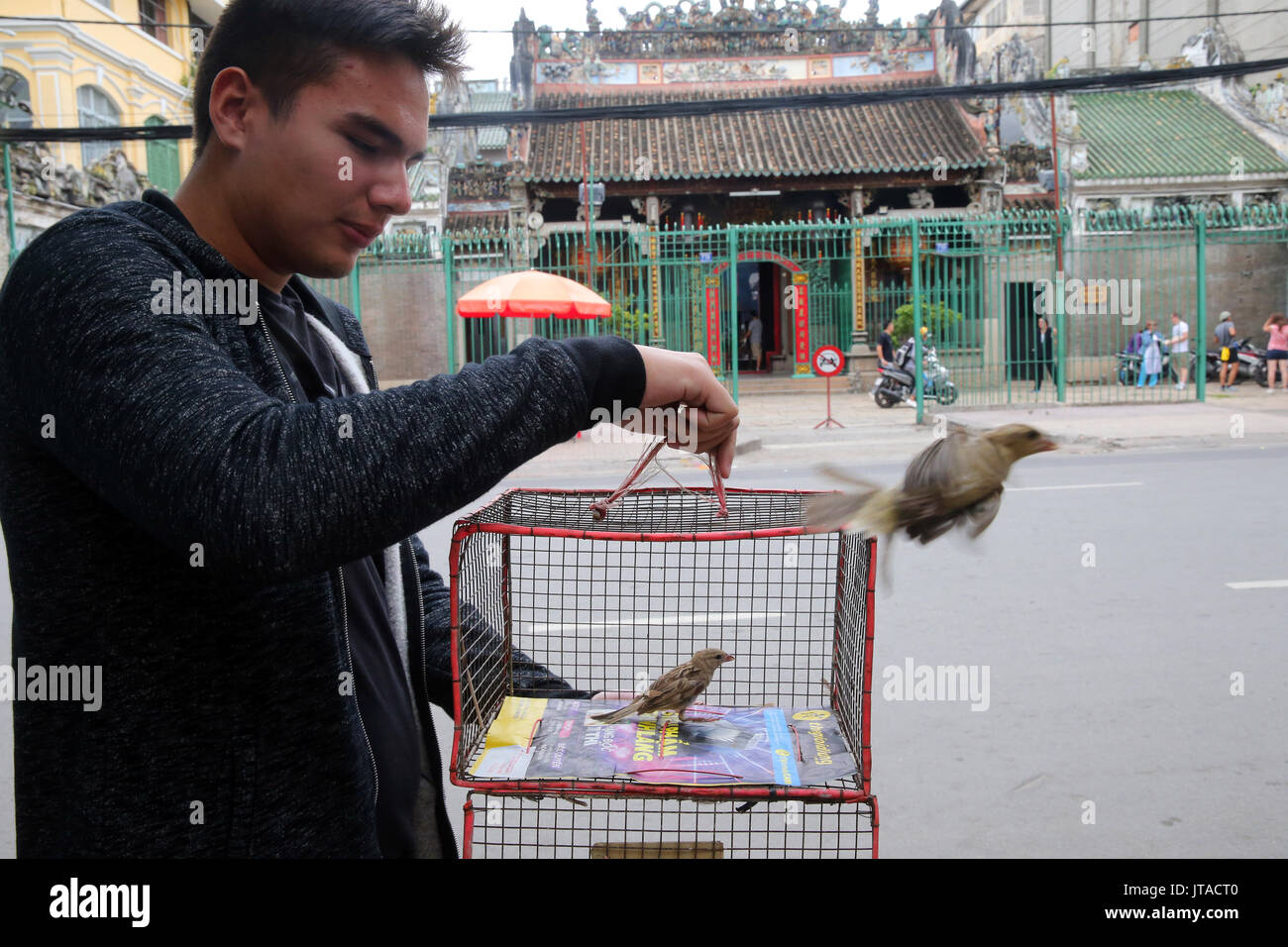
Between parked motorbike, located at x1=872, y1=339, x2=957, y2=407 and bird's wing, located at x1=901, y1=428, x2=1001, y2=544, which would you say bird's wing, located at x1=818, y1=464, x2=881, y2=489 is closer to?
bird's wing, located at x1=901, y1=428, x2=1001, y2=544

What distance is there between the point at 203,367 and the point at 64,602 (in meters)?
0.30

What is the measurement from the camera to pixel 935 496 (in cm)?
145

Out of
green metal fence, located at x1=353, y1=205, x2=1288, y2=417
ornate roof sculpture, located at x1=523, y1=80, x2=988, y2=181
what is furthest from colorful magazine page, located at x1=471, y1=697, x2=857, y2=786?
ornate roof sculpture, located at x1=523, y1=80, x2=988, y2=181

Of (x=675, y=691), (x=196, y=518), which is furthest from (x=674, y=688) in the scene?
(x=196, y=518)

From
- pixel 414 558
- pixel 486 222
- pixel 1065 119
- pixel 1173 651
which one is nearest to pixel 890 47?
pixel 1065 119

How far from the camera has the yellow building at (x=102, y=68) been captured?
18.3 metres

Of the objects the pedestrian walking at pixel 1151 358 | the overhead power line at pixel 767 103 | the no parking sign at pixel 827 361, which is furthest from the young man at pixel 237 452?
the pedestrian walking at pixel 1151 358

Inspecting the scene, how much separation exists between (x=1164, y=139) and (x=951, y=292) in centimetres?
797

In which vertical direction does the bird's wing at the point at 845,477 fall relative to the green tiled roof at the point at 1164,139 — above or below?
below

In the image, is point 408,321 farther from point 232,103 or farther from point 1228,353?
point 232,103

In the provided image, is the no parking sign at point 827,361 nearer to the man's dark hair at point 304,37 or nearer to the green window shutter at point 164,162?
the man's dark hair at point 304,37

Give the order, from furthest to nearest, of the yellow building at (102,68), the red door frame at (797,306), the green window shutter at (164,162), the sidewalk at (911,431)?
the green window shutter at (164,162) < the yellow building at (102,68) < the red door frame at (797,306) < the sidewalk at (911,431)

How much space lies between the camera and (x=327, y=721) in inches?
43.3
